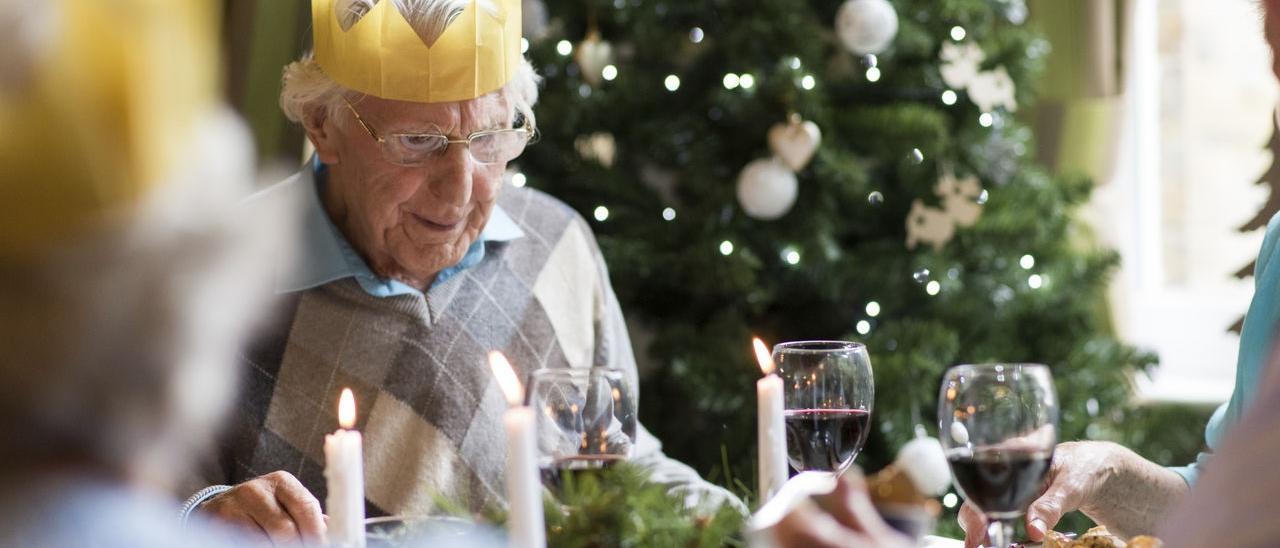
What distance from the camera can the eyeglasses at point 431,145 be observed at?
190cm

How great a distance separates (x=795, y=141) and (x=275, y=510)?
1.80m

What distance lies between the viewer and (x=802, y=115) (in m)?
3.01

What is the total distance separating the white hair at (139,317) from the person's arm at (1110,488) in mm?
1144

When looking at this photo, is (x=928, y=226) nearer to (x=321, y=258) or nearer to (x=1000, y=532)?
(x=321, y=258)

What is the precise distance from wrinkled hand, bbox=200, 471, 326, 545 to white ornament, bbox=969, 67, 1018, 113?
7.10ft

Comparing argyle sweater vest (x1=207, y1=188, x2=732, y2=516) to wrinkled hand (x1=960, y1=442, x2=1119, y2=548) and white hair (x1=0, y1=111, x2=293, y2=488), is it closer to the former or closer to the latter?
wrinkled hand (x1=960, y1=442, x2=1119, y2=548)

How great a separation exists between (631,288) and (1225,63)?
214cm

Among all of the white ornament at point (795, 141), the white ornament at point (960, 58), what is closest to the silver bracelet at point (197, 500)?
the white ornament at point (795, 141)

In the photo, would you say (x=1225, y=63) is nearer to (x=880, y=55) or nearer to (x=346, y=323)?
(x=880, y=55)

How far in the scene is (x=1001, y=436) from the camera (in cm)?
110

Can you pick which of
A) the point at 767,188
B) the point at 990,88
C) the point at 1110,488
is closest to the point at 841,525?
the point at 1110,488

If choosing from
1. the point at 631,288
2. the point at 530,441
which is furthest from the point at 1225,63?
the point at 530,441

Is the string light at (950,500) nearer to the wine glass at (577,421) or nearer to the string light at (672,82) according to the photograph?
the string light at (672,82)

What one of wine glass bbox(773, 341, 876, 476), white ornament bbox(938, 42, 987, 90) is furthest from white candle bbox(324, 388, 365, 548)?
white ornament bbox(938, 42, 987, 90)
